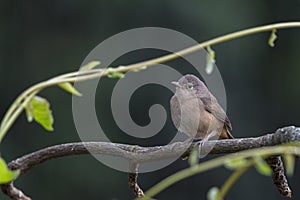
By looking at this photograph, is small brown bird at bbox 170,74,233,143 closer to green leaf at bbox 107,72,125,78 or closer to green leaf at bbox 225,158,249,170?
green leaf at bbox 107,72,125,78

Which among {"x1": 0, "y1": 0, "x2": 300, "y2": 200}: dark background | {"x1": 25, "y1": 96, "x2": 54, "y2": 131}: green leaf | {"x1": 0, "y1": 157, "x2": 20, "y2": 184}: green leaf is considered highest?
{"x1": 25, "y1": 96, "x2": 54, "y2": 131}: green leaf

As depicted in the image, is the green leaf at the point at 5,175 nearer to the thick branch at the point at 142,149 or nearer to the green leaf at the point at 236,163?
the green leaf at the point at 236,163

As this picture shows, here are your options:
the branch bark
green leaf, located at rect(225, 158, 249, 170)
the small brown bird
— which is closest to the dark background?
the small brown bird

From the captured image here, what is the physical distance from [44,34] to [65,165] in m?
1.50

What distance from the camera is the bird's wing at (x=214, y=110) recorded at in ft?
9.86

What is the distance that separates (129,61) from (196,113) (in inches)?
190

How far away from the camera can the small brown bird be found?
2820 millimetres

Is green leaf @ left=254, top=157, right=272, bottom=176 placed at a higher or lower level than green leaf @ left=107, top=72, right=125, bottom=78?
lower

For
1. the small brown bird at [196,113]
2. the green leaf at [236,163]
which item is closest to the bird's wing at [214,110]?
the small brown bird at [196,113]

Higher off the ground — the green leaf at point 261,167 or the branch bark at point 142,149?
the green leaf at point 261,167

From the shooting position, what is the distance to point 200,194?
8.01m

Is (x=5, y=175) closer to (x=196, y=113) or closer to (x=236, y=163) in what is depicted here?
(x=236, y=163)

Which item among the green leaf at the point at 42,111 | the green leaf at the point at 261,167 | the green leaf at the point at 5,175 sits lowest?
the green leaf at the point at 5,175

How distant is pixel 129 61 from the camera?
770 cm
